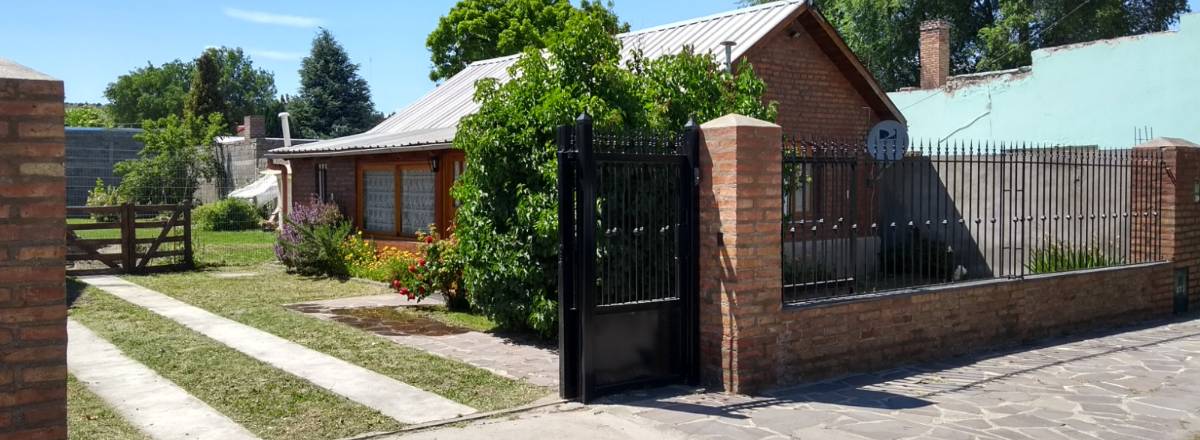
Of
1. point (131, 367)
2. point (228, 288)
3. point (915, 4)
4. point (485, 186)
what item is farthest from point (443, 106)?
point (915, 4)

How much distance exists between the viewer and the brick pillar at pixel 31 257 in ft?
13.3

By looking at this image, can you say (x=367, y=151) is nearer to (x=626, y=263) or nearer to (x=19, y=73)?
(x=626, y=263)

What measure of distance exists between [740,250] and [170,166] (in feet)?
90.3

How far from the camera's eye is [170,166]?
3005cm

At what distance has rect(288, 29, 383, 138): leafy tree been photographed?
4150 cm

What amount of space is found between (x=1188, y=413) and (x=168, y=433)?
23.5 feet

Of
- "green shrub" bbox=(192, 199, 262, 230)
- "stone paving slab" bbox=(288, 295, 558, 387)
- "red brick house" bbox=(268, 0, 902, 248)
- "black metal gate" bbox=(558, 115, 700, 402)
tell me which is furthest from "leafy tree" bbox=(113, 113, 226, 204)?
"black metal gate" bbox=(558, 115, 700, 402)

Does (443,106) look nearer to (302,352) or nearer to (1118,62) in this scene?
(302,352)

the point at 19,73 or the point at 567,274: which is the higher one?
the point at 19,73

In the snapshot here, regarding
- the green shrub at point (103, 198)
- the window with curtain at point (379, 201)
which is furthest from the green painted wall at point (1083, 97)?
the green shrub at point (103, 198)

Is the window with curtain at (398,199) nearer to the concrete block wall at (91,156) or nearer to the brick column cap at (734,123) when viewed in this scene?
the brick column cap at (734,123)

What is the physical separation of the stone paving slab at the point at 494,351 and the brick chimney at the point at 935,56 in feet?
54.8

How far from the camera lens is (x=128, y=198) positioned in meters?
28.6

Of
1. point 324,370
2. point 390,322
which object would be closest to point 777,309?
point 324,370
